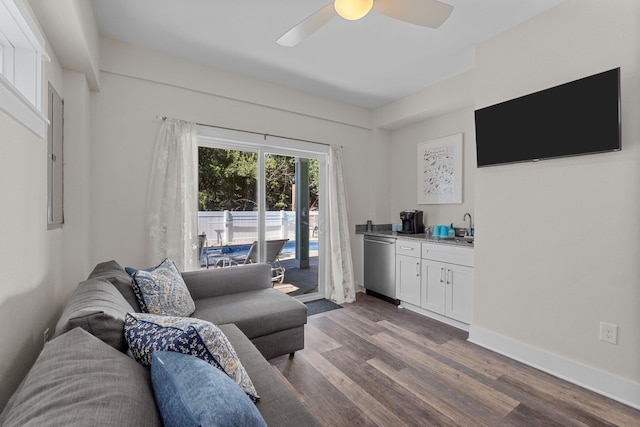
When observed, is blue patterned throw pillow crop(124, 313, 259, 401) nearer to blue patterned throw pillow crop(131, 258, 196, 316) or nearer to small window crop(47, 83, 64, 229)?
blue patterned throw pillow crop(131, 258, 196, 316)

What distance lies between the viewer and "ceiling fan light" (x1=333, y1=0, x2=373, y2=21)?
5.27 feet

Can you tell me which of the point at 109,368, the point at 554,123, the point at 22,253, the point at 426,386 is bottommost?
the point at 426,386

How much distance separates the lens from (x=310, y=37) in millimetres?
2596

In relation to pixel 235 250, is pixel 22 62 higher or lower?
higher

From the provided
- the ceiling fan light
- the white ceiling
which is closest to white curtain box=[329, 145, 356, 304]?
the white ceiling

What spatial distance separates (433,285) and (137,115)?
346cm

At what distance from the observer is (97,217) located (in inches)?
102

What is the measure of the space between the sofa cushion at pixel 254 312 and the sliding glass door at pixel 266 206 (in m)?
0.96

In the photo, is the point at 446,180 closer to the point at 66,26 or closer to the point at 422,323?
the point at 422,323

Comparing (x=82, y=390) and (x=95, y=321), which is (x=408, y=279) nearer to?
(x=95, y=321)

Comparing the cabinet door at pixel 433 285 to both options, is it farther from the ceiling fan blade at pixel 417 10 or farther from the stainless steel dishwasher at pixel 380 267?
the ceiling fan blade at pixel 417 10

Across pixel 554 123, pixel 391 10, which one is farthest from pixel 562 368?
pixel 391 10

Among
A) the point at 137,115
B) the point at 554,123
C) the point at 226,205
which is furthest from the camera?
the point at 226,205

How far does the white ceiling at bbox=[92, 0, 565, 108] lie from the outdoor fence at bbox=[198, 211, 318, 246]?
5.19ft
